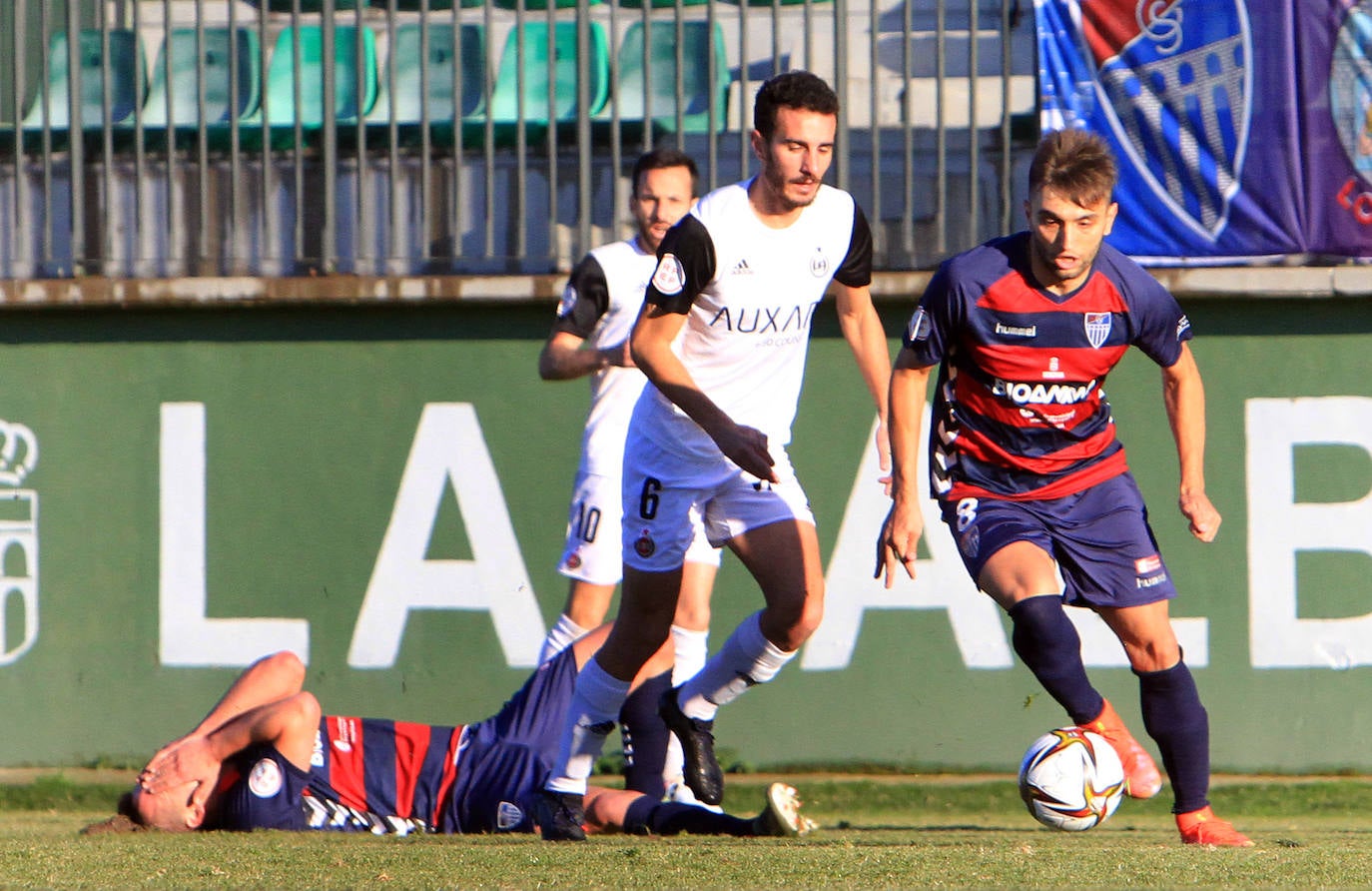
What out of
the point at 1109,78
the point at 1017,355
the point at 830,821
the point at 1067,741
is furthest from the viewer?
the point at 1109,78

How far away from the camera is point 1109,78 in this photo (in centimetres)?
645

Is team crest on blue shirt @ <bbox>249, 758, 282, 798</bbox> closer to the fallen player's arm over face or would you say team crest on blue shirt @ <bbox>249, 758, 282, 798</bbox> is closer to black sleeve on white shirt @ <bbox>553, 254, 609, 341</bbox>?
the fallen player's arm over face

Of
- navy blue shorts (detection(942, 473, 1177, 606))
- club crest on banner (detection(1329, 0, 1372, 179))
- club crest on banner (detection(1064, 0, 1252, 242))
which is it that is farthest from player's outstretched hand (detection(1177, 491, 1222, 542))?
club crest on banner (detection(1329, 0, 1372, 179))

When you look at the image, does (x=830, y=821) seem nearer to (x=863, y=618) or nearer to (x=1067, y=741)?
(x=863, y=618)

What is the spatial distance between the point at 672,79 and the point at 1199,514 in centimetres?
331

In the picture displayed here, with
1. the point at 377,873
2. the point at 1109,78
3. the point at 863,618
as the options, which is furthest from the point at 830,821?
the point at 1109,78

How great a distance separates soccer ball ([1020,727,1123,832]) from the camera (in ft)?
12.9

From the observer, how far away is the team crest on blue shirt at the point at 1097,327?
4.35 meters

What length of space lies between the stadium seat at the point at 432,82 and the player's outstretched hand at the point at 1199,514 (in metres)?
3.60

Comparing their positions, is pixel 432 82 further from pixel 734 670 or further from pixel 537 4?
pixel 734 670

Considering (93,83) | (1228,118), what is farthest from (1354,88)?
(93,83)

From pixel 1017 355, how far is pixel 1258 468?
2.30m

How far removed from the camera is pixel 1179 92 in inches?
251

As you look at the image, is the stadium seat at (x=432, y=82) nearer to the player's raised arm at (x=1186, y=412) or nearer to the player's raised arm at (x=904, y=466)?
the player's raised arm at (x=904, y=466)
